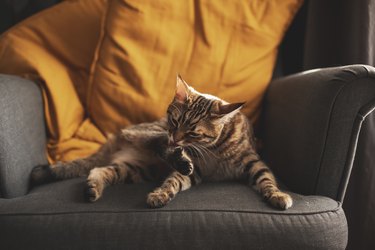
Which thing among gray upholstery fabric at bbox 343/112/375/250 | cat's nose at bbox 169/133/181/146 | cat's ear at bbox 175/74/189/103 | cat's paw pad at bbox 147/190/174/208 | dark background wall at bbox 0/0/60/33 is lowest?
gray upholstery fabric at bbox 343/112/375/250

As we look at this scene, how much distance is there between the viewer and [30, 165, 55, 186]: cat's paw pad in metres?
1.10

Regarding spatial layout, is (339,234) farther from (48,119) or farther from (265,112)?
(48,119)

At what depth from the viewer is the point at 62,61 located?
151 cm

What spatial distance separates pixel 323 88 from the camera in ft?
3.23

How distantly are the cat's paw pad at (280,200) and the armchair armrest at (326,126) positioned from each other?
0.14 m

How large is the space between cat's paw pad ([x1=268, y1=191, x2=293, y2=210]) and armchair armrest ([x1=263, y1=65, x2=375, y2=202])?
0.14 meters

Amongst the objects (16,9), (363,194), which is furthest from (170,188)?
(16,9)

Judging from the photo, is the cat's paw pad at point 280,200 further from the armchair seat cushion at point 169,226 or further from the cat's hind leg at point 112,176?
the cat's hind leg at point 112,176

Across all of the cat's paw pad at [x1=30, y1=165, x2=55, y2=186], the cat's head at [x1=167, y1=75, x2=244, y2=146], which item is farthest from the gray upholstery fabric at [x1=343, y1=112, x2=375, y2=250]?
the cat's paw pad at [x1=30, y1=165, x2=55, y2=186]

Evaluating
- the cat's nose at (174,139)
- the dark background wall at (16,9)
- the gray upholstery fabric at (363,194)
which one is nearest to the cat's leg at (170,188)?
the cat's nose at (174,139)

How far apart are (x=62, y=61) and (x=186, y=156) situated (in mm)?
805

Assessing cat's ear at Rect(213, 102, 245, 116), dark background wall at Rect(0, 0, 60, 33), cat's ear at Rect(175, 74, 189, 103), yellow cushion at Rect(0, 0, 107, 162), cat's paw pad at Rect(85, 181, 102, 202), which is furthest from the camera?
dark background wall at Rect(0, 0, 60, 33)

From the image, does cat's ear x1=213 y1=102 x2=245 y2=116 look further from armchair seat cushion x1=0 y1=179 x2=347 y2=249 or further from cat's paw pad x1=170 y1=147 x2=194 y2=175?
armchair seat cushion x1=0 y1=179 x2=347 y2=249

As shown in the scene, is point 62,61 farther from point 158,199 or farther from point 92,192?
point 158,199
